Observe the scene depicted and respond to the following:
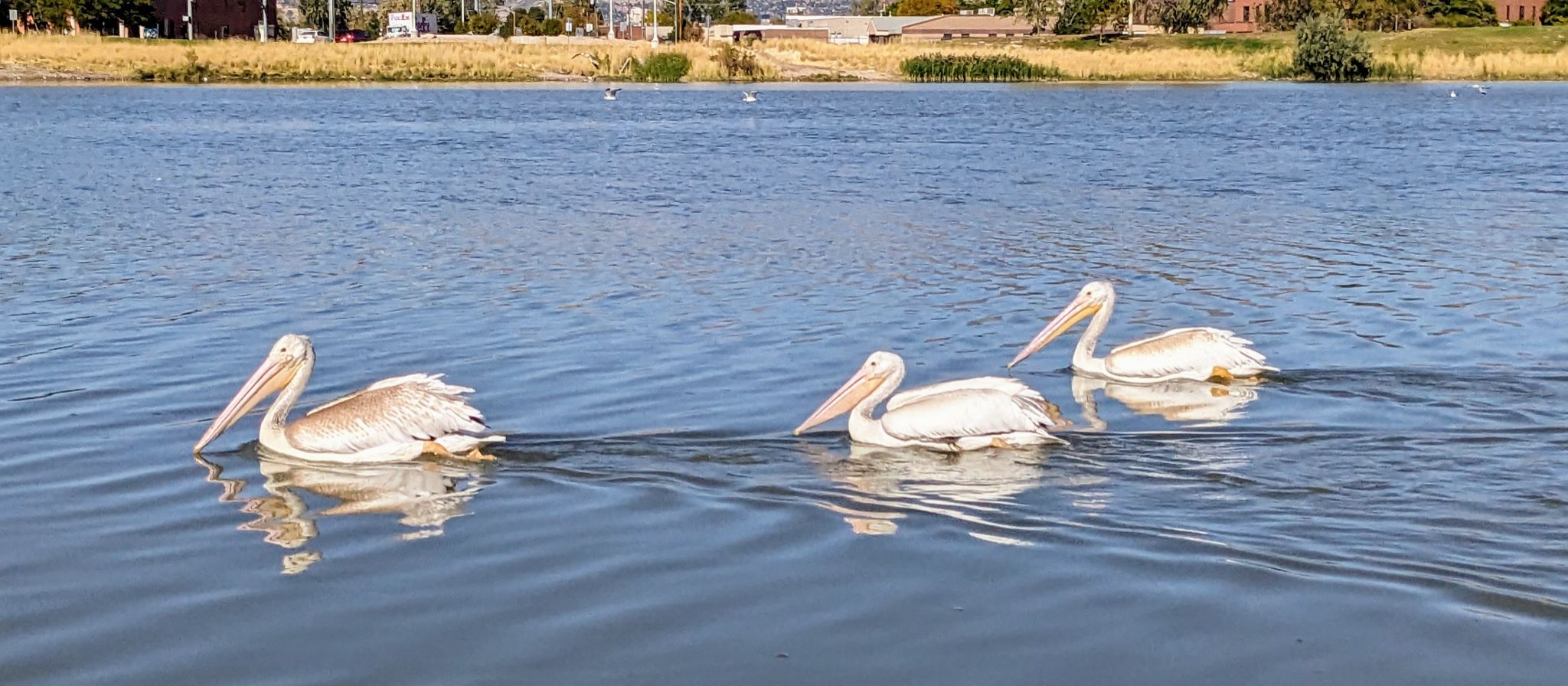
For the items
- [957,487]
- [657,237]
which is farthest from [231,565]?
[657,237]

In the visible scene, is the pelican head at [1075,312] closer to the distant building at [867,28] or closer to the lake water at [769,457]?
the lake water at [769,457]

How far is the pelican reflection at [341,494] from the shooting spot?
5879 mm

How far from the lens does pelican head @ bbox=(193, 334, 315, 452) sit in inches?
275

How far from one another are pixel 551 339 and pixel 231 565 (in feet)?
13.7

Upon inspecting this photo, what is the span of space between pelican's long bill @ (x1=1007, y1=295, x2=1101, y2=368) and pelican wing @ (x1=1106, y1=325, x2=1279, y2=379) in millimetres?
366

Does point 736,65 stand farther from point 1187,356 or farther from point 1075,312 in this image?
point 1187,356

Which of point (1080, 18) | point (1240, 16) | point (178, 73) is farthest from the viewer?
point (1240, 16)

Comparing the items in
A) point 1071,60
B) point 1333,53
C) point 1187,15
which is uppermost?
point 1187,15

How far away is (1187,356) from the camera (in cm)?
835

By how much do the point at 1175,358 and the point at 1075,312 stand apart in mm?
802

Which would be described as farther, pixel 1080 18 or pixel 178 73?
pixel 1080 18

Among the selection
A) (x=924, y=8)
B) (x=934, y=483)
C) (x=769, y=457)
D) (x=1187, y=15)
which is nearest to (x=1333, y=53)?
(x=1187, y=15)

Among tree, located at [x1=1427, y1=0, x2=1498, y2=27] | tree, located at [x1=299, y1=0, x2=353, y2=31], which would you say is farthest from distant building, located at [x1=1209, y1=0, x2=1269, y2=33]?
tree, located at [x1=299, y1=0, x2=353, y2=31]

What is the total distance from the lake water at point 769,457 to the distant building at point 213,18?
65823mm
